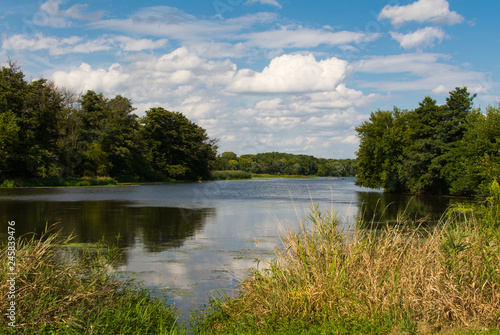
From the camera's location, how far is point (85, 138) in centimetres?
6259

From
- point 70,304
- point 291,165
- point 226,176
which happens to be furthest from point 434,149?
point 291,165

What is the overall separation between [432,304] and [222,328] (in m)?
3.07

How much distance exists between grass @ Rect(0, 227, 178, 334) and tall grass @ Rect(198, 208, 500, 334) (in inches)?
37.1

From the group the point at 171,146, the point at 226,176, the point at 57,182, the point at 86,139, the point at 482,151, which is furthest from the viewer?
the point at 226,176

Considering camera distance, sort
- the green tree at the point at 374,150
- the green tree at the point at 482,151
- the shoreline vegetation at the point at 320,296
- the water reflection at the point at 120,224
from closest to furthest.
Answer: the shoreline vegetation at the point at 320,296
the water reflection at the point at 120,224
the green tree at the point at 482,151
the green tree at the point at 374,150

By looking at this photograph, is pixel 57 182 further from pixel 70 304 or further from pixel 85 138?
pixel 70 304

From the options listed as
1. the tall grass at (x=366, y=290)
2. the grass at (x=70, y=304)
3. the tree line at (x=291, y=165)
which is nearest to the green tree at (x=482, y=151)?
the tall grass at (x=366, y=290)

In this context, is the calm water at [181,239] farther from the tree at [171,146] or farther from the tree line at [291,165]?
the tree line at [291,165]

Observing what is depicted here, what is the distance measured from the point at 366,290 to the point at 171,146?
271 feet

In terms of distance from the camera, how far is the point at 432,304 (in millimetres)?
6195

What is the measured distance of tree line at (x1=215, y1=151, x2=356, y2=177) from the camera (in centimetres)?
16544

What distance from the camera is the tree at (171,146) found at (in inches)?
3351

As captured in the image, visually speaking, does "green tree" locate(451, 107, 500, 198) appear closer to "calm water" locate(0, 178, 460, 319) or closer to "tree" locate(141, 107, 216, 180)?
"calm water" locate(0, 178, 460, 319)

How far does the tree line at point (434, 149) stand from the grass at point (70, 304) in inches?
1018
